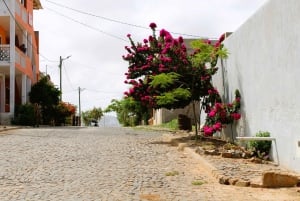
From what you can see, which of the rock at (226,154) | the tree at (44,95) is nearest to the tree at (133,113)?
the tree at (44,95)

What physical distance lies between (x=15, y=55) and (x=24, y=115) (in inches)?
135

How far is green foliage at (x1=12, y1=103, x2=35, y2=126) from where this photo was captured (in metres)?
26.7

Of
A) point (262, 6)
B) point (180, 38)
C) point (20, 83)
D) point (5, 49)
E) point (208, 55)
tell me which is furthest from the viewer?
point (20, 83)

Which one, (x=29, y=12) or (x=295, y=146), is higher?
(x=29, y=12)

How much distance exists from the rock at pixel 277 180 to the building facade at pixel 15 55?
20585 millimetres

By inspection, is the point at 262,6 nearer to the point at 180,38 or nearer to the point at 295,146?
the point at 295,146

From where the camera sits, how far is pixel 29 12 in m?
33.3

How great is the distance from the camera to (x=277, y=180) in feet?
27.5

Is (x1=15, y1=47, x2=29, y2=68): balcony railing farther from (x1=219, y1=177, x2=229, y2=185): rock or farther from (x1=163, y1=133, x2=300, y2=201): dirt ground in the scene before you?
(x1=219, y1=177, x2=229, y2=185): rock

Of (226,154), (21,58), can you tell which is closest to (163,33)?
(226,154)

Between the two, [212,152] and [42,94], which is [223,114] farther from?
[42,94]

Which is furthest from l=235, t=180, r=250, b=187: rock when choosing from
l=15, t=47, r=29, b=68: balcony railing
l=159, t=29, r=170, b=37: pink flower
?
l=15, t=47, r=29, b=68: balcony railing

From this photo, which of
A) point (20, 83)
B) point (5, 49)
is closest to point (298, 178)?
point (5, 49)

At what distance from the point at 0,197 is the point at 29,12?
27.4 m
